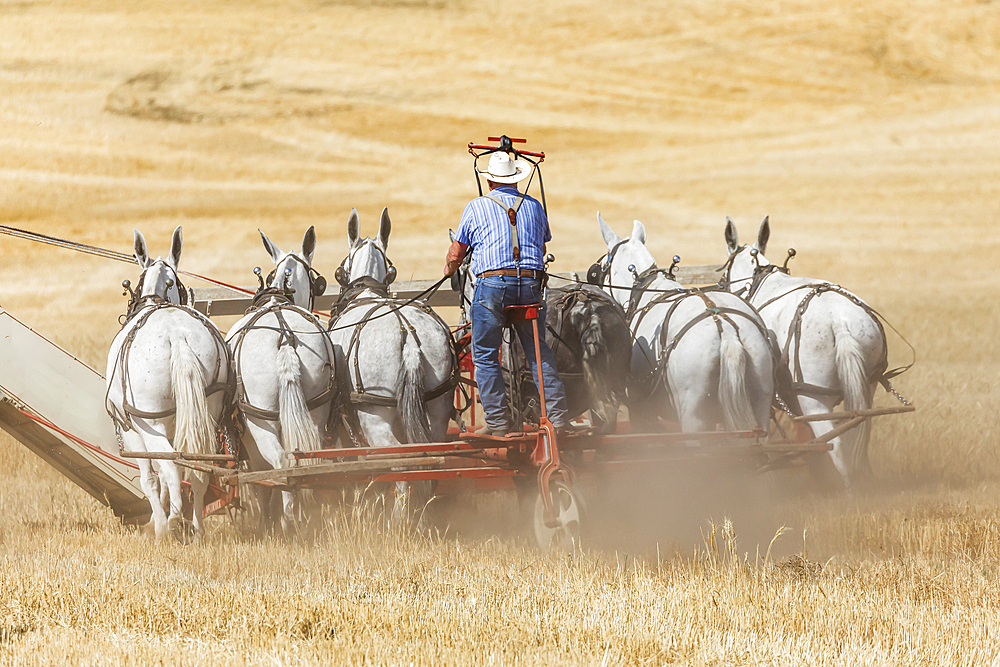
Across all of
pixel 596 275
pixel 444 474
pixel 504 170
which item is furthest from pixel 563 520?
pixel 596 275

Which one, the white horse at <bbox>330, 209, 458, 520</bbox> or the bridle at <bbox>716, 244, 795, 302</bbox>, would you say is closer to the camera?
the white horse at <bbox>330, 209, 458, 520</bbox>

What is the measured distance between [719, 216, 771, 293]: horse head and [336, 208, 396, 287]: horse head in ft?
11.3

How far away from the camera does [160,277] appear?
8156 millimetres

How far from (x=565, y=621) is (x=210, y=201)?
3917cm

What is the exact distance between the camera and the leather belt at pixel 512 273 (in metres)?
6.32

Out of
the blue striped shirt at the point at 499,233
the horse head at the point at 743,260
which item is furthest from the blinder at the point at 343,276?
the horse head at the point at 743,260

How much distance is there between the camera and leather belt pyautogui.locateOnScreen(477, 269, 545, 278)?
20.7 ft

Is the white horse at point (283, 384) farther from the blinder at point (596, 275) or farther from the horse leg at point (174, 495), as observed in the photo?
the blinder at point (596, 275)

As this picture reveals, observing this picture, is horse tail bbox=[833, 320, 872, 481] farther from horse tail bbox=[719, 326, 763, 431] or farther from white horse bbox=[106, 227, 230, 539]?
white horse bbox=[106, 227, 230, 539]

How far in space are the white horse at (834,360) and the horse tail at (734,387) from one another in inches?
47.0

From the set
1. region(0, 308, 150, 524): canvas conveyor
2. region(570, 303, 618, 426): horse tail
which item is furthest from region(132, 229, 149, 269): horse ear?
region(570, 303, 618, 426): horse tail

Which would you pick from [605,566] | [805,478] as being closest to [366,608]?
[605,566]

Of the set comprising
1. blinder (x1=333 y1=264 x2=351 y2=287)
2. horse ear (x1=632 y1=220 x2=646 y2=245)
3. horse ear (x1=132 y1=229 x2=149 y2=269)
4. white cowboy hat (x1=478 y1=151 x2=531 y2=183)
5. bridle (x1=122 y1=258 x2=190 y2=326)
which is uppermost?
white cowboy hat (x1=478 y1=151 x2=531 y2=183)

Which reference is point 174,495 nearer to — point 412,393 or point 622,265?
point 412,393
